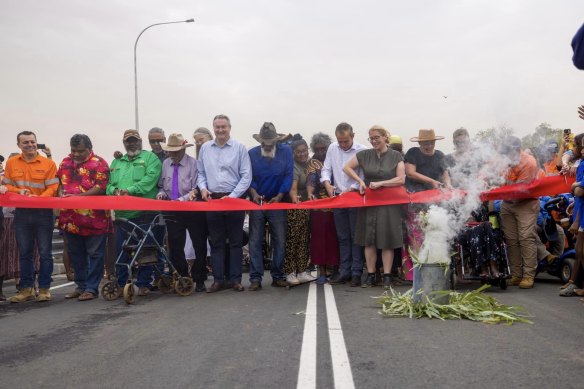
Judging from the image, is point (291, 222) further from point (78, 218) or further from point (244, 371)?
point (244, 371)

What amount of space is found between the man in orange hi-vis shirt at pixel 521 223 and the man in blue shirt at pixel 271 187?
10.9 feet

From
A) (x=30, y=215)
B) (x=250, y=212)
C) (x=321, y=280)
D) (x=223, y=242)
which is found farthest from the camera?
(x=321, y=280)

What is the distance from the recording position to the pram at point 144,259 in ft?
28.1

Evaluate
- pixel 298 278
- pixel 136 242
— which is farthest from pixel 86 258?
pixel 298 278

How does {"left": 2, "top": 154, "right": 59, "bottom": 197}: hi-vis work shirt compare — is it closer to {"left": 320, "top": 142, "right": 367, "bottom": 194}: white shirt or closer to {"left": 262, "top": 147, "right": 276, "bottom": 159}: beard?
{"left": 262, "top": 147, "right": 276, "bottom": 159}: beard

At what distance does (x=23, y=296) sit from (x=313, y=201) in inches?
179

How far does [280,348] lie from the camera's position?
5008mm

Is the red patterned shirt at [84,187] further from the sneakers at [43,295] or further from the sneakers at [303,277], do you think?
the sneakers at [303,277]

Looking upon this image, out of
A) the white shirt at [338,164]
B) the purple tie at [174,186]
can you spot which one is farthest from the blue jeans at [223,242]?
the white shirt at [338,164]

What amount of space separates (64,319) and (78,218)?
240 centimetres

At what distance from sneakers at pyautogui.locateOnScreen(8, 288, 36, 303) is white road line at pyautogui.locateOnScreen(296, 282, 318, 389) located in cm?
427

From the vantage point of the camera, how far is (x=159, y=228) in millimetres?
9547

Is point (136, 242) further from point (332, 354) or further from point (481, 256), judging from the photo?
point (332, 354)

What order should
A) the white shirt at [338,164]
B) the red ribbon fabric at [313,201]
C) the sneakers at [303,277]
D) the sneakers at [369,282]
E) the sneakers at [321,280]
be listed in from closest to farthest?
the red ribbon fabric at [313,201] → the sneakers at [369,282] → the sneakers at [321,280] → the sneakers at [303,277] → the white shirt at [338,164]
